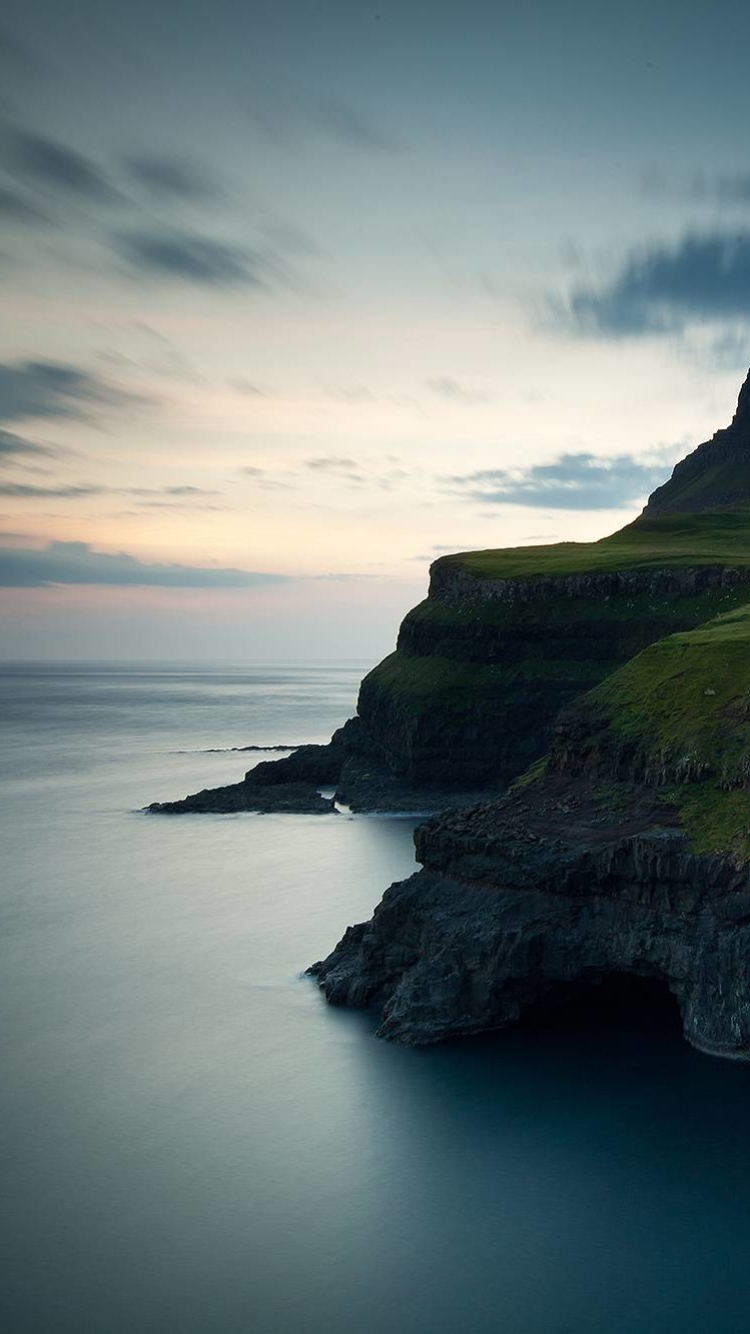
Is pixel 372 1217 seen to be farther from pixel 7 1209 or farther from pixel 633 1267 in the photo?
pixel 7 1209

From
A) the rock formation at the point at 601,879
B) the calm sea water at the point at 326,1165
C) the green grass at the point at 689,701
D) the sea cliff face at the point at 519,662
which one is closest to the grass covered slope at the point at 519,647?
the sea cliff face at the point at 519,662

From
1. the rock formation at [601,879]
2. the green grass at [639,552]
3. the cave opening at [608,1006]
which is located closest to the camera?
the rock formation at [601,879]

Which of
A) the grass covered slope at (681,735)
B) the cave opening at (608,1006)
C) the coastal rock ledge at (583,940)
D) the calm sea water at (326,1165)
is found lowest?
the calm sea water at (326,1165)

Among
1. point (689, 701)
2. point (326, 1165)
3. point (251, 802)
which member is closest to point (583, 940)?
point (689, 701)

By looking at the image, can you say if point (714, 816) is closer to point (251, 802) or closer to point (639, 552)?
point (251, 802)

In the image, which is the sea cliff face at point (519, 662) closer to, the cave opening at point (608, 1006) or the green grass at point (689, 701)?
the green grass at point (689, 701)

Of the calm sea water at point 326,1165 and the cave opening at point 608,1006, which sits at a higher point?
the cave opening at point 608,1006
